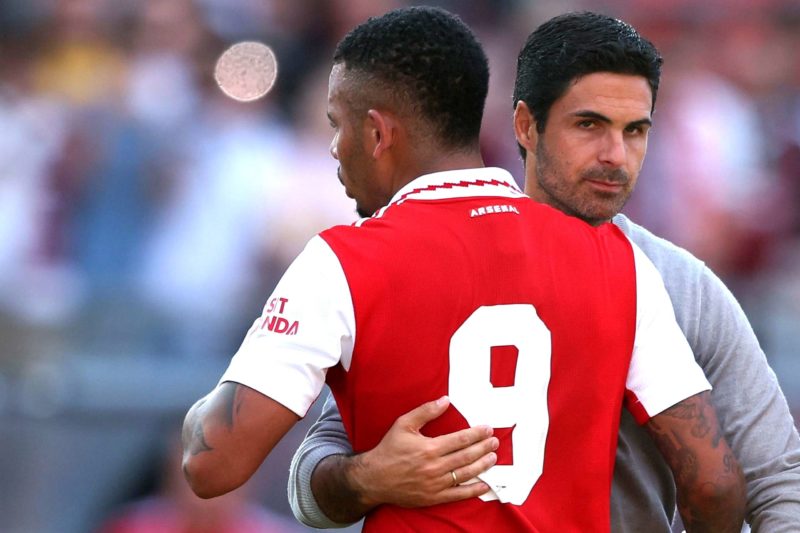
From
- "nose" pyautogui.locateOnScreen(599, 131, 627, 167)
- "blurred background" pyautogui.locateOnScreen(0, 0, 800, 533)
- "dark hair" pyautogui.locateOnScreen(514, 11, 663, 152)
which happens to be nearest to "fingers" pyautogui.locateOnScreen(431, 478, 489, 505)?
"nose" pyautogui.locateOnScreen(599, 131, 627, 167)

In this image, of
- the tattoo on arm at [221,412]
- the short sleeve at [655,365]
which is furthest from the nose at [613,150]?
the tattoo on arm at [221,412]

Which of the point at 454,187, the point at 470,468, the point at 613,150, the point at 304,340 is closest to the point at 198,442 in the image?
the point at 304,340

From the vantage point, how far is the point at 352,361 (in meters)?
2.56

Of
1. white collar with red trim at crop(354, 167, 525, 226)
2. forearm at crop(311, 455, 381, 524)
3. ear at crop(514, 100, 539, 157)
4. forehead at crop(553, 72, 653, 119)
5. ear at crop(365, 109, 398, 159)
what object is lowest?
forearm at crop(311, 455, 381, 524)

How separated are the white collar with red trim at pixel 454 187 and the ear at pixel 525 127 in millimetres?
479

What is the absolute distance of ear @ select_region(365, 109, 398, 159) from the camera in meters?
2.76

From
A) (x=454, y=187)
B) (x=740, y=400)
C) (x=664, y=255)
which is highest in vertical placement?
(x=454, y=187)

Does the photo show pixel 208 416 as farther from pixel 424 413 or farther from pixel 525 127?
pixel 525 127

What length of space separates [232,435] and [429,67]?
855mm

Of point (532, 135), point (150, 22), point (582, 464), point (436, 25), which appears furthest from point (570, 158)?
point (150, 22)

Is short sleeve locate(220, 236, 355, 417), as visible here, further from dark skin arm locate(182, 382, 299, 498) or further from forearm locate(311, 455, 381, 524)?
forearm locate(311, 455, 381, 524)

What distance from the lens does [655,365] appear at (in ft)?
9.07

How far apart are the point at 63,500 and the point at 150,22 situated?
269cm

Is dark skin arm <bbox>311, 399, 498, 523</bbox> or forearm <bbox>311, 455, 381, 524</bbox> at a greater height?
dark skin arm <bbox>311, 399, 498, 523</bbox>
